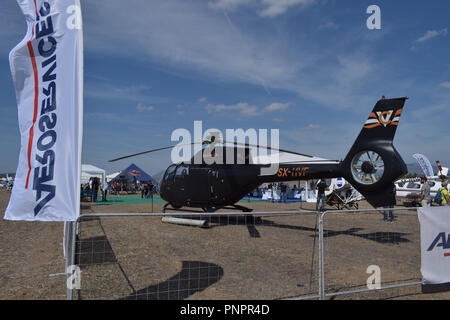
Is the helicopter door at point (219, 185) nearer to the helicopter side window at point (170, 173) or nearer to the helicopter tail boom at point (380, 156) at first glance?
the helicopter side window at point (170, 173)

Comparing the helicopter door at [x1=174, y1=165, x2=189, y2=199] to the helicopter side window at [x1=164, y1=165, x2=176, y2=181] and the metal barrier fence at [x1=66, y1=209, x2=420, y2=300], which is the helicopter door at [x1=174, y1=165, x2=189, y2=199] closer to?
the helicopter side window at [x1=164, y1=165, x2=176, y2=181]

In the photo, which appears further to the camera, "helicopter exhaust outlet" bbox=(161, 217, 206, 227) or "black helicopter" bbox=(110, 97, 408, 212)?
"helicopter exhaust outlet" bbox=(161, 217, 206, 227)

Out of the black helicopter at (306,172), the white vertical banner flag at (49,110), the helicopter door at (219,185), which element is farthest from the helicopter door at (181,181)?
the white vertical banner flag at (49,110)

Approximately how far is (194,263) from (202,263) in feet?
0.57

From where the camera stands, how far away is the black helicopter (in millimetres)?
7811

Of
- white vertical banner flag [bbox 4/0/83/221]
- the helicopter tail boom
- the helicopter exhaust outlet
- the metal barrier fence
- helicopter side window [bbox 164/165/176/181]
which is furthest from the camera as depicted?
helicopter side window [bbox 164/165/176/181]

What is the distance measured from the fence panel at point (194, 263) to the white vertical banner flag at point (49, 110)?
52cm

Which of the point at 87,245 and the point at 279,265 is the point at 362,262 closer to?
the point at 279,265

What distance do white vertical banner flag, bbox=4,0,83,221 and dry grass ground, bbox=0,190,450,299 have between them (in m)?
0.89

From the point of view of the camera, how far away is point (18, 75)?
373 cm

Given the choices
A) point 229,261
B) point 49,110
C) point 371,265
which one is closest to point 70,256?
point 49,110

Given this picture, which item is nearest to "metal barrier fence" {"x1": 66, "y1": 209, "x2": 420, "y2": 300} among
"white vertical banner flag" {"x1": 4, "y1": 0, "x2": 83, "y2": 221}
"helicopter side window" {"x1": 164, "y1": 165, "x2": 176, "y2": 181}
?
"white vertical banner flag" {"x1": 4, "y1": 0, "x2": 83, "y2": 221}
